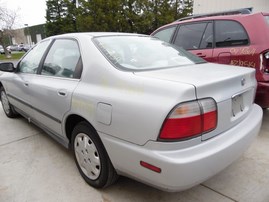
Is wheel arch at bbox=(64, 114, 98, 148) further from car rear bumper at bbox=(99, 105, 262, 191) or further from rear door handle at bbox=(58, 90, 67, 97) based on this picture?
car rear bumper at bbox=(99, 105, 262, 191)

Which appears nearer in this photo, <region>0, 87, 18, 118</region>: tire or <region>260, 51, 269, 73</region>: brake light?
<region>260, 51, 269, 73</region>: brake light

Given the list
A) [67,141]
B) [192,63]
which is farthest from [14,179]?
[192,63]

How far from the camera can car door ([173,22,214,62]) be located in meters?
4.15

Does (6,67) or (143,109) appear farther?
(6,67)

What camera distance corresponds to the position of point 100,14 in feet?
Result: 63.4

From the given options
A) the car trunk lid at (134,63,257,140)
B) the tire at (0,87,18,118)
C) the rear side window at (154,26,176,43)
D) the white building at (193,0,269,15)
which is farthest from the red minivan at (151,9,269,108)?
the white building at (193,0,269,15)

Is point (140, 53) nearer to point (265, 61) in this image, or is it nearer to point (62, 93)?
point (62, 93)

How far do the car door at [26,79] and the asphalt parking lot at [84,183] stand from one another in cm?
64

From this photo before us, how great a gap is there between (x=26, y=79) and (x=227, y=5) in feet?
47.4

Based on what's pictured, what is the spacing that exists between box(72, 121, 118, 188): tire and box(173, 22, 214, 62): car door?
2.46 meters

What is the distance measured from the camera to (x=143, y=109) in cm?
180

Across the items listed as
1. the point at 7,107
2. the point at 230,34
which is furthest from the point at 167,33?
the point at 7,107

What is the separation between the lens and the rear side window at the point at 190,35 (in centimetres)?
436

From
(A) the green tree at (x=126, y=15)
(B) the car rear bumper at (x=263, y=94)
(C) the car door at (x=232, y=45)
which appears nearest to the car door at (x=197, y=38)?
(C) the car door at (x=232, y=45)
